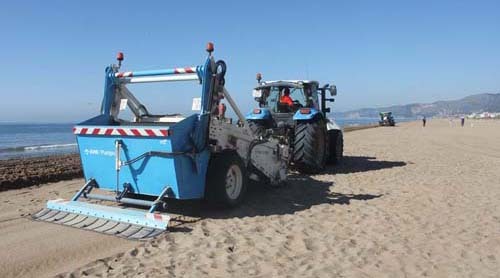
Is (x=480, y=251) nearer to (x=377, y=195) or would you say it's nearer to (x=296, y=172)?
(x=377, y=195)

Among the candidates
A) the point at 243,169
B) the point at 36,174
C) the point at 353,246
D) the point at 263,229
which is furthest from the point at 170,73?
the point at 36,174

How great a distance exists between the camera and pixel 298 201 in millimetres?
7430

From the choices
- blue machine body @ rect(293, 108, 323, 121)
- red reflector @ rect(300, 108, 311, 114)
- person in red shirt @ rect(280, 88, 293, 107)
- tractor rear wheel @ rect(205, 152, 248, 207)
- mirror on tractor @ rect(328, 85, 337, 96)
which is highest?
mirror on tractor @ rect(328, 85, 337, 96)

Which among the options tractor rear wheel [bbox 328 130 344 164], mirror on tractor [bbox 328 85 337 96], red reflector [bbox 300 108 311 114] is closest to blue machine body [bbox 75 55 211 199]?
red reflector [bbox 300 108 311 114]

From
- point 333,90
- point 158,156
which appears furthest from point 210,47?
point 333,90

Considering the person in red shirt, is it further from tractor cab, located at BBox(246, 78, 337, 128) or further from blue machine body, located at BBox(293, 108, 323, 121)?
blue machine body, located at BBox(293, 108, 323, 121)

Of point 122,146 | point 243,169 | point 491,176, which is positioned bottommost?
point 491,176

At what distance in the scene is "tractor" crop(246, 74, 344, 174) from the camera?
9977mm

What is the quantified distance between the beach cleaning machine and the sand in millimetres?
317

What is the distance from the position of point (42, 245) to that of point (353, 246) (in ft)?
11.2

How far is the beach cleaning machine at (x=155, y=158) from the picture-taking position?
223 inches

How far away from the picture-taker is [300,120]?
1021 centimetres

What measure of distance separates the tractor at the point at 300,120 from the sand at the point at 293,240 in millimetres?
1687

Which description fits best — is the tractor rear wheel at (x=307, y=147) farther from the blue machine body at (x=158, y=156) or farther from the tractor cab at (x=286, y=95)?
the blue machine body at (x=158, y=156)
